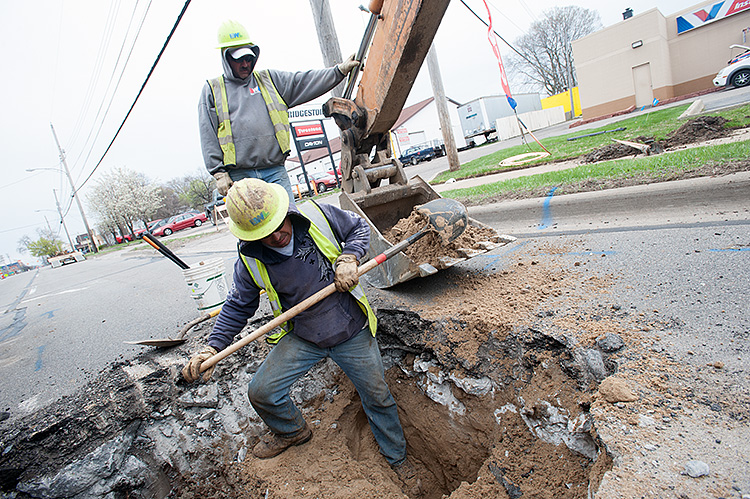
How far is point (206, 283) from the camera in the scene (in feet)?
12.2

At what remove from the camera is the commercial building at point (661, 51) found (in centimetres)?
1788

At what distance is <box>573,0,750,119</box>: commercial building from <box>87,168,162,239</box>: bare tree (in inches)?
1579

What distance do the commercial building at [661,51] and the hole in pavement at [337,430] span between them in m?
23.4

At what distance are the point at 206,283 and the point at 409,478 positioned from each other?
105 inches

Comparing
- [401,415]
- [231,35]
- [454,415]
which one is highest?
[231,35]

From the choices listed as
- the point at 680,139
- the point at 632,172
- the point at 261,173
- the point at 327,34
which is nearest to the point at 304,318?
the point at 261,173

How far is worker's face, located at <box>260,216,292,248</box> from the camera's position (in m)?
→ 2.11

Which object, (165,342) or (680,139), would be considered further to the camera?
(680,139)

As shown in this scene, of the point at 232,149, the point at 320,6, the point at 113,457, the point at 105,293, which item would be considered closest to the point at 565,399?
the point at 113,457

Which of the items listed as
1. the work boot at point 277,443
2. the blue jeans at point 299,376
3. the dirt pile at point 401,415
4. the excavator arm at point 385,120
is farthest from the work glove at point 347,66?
the work boot at point 277,443

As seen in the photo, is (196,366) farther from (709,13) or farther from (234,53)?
(709,13)

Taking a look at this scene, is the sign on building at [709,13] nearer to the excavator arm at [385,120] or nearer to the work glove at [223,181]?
the excavator arm at [385,120]

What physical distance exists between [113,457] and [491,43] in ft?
26.4

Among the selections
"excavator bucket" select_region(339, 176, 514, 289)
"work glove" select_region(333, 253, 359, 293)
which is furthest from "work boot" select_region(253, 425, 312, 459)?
"excavator bucket" select_region(339, 176, 514, 289)
